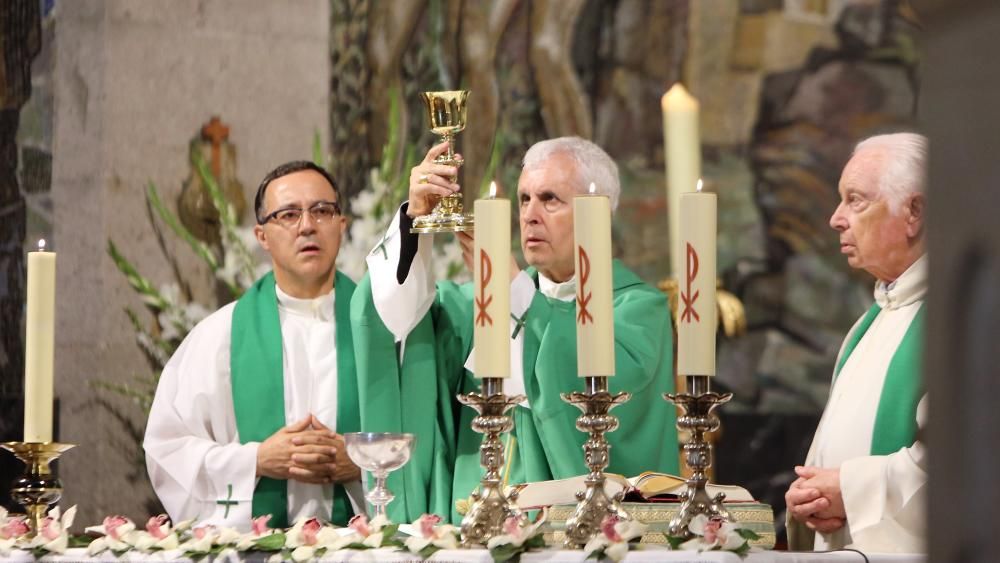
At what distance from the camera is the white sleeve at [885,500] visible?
3.24 m

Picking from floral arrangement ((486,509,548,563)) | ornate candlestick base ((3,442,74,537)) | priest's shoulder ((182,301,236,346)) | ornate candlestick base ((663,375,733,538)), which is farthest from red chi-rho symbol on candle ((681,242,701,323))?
priest's shoulder ((182,301,236,346))

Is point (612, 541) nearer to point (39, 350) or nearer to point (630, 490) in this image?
point (630, 490)

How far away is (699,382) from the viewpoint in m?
2.55

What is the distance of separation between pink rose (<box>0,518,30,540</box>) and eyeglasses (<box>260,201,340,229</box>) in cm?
154

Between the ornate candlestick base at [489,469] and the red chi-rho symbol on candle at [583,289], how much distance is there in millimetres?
191

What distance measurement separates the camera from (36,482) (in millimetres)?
3082

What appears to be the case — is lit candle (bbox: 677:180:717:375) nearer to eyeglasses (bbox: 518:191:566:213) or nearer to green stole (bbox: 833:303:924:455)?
green stole (bbox: 833:303:924:455)

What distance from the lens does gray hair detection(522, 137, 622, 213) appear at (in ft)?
13.7

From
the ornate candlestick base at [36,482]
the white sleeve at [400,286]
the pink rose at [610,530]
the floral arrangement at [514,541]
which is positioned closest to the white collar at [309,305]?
the white sleeve at [400,286]

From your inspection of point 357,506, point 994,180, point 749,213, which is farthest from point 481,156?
point 994,180

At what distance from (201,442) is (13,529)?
119 centimetres

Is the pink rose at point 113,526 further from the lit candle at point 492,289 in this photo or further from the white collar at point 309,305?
the white collar at point 309,305

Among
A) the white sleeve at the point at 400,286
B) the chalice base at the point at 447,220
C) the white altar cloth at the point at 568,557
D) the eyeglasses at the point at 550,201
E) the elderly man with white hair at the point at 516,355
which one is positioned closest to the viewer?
the white altar cloth at the point at 568,557

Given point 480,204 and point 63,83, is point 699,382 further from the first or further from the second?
point 63,83
